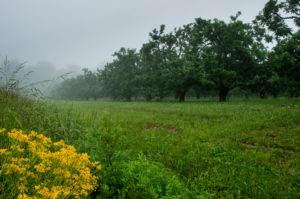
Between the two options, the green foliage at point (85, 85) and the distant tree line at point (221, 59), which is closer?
the distant tree line at point (221, 59)

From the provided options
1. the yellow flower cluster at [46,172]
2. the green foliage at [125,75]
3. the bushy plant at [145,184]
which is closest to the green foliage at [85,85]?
the green foliage at [125,75]

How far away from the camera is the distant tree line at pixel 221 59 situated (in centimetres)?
1978

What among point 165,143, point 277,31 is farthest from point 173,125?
point 277,31

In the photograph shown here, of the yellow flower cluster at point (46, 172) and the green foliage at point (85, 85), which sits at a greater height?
the green foliage at point (85, 85)

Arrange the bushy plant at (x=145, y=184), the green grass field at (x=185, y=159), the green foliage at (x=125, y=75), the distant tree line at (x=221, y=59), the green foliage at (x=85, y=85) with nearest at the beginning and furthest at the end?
the bushy plant at (x=145, y=184)
the green grass field at (x=185, y=159)
the distant tree line at (x=221, y=59)
the green foliage at (x=125, y=75)
the green foliage at (x=85, y=85)

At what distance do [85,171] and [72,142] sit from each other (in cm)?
238

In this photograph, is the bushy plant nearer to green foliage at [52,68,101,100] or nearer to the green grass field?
the green grass field

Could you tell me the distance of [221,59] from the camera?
27891 millimetres

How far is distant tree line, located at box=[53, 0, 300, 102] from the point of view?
19781mm

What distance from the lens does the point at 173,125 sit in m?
8.80

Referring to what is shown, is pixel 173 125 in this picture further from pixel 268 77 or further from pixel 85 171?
pixel 268 77

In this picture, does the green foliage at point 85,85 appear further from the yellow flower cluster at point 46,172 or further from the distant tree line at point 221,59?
the yellow flower cluster at point 46,172

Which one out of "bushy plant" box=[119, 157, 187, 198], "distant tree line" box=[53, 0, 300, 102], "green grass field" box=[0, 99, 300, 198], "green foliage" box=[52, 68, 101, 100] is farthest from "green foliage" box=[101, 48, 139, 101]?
"bushy plant" box=[119, 157, 187, 198]

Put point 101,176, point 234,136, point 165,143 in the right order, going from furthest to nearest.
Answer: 1. point 234,136
2. point 165,143
3. point 101,176
